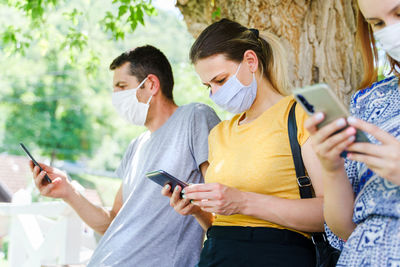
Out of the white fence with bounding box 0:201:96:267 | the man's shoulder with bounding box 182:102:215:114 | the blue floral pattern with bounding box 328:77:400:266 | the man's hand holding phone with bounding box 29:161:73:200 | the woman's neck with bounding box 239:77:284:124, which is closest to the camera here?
the blue floral pattern with bounding box 328:77:400:266

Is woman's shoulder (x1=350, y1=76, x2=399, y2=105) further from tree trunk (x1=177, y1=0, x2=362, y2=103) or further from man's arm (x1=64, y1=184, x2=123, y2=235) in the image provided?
man's arm (x1=64, y1=184, x2=123, y2=235)

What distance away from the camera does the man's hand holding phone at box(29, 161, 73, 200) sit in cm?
312

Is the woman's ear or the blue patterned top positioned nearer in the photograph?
the blue patterned top

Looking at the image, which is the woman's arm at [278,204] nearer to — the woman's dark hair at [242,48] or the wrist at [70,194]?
the woman's dark hair at [242,48]

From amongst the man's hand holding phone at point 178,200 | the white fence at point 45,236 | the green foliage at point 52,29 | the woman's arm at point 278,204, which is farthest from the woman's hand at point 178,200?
the green foliage at point 52,29

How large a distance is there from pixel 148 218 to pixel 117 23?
3.17 m

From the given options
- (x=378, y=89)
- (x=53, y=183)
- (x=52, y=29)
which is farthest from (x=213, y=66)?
(x=52, y=29)

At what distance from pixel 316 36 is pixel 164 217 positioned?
1.51 meters

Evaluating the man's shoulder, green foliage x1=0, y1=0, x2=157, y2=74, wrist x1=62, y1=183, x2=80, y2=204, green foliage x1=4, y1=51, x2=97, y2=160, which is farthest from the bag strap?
green foliage x1=4, y1=51, x2=97, y2=160

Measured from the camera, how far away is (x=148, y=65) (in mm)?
3395

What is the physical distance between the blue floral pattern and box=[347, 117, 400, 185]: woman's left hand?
0.16m

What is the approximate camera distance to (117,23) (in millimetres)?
5414

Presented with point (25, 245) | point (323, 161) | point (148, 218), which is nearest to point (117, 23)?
point (25, 245)

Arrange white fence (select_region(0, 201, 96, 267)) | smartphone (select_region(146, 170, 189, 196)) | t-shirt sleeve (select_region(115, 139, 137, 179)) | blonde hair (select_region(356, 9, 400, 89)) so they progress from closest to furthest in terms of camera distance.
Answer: blonde hair (select_region(356, 9, 400, 89))
smartphone (select_region(146, 170, 189, 196))
t-shirt sleeve (select_region(115, 139, 137, 179))
white fence (select_region(0, 201, 96, 267))
